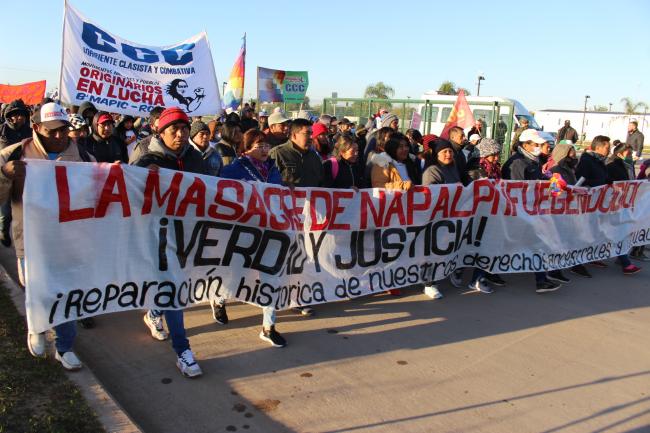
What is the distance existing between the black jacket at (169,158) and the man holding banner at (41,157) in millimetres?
570

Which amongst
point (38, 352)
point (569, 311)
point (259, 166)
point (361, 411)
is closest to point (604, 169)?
point (569, 311)

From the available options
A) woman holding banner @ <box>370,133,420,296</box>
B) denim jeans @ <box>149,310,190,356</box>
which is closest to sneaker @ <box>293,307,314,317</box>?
woman holding banner @ <box>370,133,420,296</box>

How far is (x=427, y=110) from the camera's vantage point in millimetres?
14734

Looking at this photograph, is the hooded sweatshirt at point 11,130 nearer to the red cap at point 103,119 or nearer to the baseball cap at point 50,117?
the red cap at point 103,119

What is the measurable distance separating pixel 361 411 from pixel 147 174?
224 cm

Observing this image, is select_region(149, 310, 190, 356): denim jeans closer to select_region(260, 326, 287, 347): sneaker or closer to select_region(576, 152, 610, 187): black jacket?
select_region(260, 326, 287, 347): sneaker

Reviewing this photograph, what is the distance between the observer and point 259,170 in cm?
461

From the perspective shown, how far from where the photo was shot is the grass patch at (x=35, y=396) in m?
2.92

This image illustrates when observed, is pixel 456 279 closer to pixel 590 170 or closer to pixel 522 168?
pixel 522 168

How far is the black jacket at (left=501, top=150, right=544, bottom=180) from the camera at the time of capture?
21.2 feet

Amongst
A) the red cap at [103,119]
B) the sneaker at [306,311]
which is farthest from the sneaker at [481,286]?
the red cap at [103,119]

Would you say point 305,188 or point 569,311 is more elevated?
point 305,188

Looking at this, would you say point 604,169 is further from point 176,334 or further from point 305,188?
point 176,334

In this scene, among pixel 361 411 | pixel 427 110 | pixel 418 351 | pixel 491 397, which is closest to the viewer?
pixel 361 411
